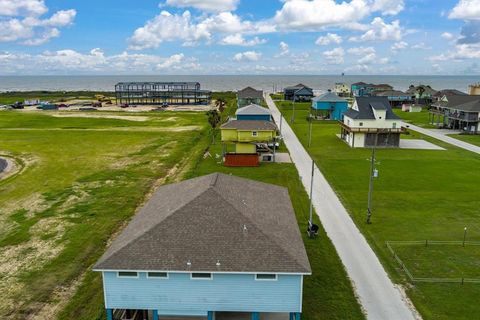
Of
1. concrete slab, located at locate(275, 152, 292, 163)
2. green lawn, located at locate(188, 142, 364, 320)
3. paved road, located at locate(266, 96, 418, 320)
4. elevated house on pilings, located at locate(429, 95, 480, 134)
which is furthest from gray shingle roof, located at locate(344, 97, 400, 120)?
green lawn, located at locate(188, 142, 364, 320)

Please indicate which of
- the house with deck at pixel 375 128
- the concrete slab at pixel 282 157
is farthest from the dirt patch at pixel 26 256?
the house with deck at pixel 375 128

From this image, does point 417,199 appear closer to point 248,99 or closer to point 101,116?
point 248,99

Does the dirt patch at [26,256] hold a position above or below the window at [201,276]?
below

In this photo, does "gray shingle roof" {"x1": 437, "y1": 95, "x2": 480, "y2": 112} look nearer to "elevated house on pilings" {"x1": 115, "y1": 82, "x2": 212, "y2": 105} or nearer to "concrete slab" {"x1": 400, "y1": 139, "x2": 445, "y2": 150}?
"concrete slab" {"x1": 400, "y1": 139, "x2": 445, "y2": 150}

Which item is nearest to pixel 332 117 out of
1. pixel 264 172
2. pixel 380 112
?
pixel 380 112

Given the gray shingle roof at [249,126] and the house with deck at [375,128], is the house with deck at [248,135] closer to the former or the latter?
the gray shingle roof at [249,126]

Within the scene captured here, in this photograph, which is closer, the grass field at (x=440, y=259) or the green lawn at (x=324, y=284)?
the green lawn at (x=324, y=284)

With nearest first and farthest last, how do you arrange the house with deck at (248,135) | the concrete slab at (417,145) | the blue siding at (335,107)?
1. the house with deck at (248,135)
2. the concrete slab at (417,145)
3. the blue siding at (335,107)
